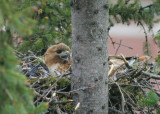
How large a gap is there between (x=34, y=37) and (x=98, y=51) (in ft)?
4.81

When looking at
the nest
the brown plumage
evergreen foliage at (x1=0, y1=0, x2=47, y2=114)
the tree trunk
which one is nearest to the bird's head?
the brown plumage

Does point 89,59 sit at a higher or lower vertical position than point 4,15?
lower

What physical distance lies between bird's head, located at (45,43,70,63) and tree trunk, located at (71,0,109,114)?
143cm

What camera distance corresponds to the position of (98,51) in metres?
3.07

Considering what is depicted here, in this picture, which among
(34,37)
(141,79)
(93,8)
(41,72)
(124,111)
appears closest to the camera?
(93,8)

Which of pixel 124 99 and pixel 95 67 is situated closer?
pixel 95 67

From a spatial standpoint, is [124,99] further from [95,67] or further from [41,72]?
[41,72]

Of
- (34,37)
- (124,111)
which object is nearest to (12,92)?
(124,111)

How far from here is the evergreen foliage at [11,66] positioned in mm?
1464

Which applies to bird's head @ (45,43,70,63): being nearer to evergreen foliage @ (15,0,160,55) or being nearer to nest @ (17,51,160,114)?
evergreen foliage @ (15,0,160,55)

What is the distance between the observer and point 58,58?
4.95 metres

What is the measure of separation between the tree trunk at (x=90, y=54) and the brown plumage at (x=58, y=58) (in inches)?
56.8

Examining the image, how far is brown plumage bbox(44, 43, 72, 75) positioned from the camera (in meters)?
4.63

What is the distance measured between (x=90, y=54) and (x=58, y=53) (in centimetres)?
179
